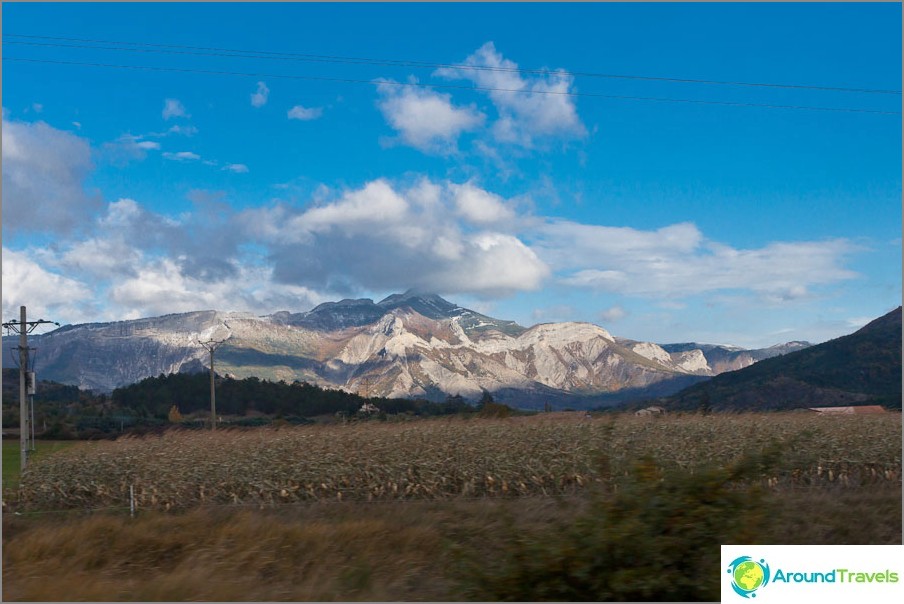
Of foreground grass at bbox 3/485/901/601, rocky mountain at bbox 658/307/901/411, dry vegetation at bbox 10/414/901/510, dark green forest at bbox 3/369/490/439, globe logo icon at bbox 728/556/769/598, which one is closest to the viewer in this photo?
globe logo icon at bbox 728/556/769/598

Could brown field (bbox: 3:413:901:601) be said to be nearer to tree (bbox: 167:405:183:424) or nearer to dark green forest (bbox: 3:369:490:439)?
dark green forest (bbox: 3:369:490:439)

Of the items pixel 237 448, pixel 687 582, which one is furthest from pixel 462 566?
pixel 237 448

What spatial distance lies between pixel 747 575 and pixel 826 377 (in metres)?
56.5

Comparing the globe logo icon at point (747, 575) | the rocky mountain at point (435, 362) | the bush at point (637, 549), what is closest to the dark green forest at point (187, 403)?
the bush at point (637, 549)

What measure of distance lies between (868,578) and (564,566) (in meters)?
2.76

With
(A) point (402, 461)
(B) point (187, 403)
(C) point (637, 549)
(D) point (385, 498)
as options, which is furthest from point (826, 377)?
(C) point (637, 549)

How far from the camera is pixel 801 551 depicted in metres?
6.50

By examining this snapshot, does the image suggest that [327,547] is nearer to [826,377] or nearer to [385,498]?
[385,498]

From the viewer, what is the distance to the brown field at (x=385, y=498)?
7.58 meters

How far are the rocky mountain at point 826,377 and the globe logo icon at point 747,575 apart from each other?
38739 mm

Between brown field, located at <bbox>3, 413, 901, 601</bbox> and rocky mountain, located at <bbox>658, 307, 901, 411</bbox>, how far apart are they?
2823 cm

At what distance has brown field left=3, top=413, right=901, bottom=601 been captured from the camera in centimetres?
758

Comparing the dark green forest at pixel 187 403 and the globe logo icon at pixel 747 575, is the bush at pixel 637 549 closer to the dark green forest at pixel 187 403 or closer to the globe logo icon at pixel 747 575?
the globe logo icon at pixel 747 575

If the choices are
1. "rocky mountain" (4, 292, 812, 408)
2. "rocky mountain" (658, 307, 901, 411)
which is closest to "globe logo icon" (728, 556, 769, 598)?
"rocky mountain" (658, 307, 901, 411)
